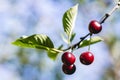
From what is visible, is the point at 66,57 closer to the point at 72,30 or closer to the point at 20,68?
the point at 72,30

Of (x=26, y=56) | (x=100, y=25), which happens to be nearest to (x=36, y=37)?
(x=100, y=25)

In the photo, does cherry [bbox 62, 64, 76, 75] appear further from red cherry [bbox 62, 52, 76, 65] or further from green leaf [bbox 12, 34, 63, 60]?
green leaf [bbox 12, 34, 63, 60]

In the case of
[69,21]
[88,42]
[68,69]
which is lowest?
[68,69]

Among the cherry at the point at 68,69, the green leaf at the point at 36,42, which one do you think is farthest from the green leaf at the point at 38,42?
the cherry at the point at 68,69

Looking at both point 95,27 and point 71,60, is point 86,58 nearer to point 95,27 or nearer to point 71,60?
point 71,60

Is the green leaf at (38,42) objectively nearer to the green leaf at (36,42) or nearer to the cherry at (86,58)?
the green leaf at (36,42)

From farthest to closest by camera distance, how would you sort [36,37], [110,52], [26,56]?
1. [26,56]
2. [110,52]
3. [36,37]

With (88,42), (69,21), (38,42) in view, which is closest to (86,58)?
(88,42)
